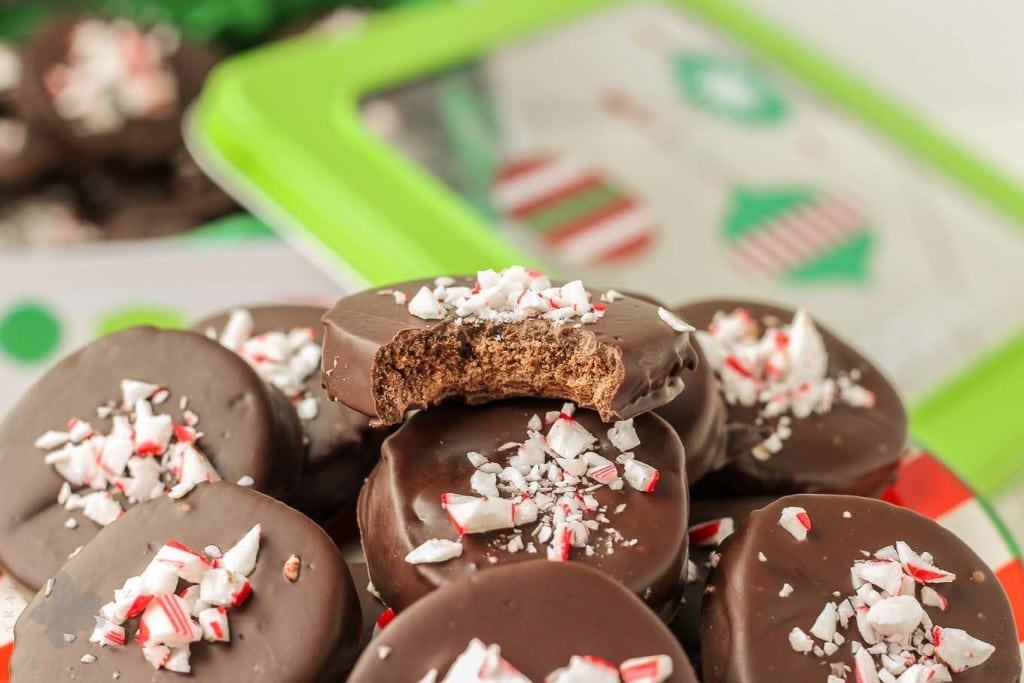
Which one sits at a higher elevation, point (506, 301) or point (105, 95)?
point (506, 301)

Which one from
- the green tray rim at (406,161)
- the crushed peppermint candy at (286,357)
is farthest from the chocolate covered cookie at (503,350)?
the green tray rim at (406,161)

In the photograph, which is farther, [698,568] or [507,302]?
[698,568]

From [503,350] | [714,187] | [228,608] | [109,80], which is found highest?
[503,350]

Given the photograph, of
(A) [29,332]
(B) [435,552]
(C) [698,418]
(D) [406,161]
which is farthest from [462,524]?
(A) [29,332]

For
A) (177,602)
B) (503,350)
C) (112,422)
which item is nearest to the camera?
(177,602)

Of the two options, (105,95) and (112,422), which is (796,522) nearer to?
(112,422)

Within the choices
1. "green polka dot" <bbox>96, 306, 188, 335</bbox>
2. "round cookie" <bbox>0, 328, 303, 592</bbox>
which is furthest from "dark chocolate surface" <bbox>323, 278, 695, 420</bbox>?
"green polka dot" <bbox>96, 306, 188, 335</bbox>

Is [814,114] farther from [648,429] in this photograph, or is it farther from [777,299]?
[648,429]
